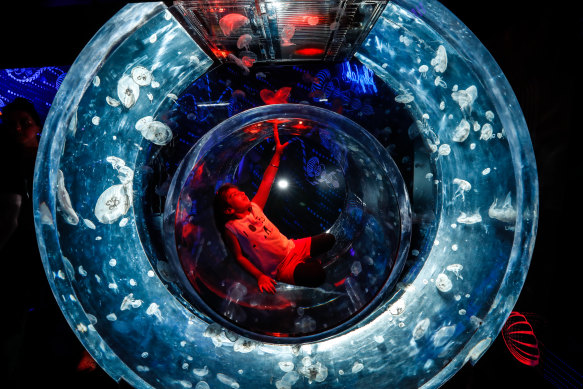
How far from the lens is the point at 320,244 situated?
3.45 ft

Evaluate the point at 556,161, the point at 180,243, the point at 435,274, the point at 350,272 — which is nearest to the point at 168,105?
the point at 180,243

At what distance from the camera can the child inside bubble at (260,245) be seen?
97cm

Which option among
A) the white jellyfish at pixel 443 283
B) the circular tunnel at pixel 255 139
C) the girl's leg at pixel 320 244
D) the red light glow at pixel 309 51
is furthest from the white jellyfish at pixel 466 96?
the girl's leg at pixel 320 244

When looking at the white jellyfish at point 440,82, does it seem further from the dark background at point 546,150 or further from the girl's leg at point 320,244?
the girl's leg at point 320,244

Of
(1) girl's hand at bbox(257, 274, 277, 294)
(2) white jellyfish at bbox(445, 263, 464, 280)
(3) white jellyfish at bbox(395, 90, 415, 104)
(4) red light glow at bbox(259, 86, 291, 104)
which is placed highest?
(4) red light glow at bbox(259, 86, 291, 104)

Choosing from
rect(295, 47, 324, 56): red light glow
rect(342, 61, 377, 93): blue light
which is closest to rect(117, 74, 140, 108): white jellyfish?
rect(295, 47, 324, 56): red light glow

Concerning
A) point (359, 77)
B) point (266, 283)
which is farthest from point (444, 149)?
point (266, 283)

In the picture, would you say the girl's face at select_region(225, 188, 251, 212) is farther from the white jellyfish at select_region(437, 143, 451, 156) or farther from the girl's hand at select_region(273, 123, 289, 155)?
the white jellyfish at select_region(437, 143, 451, 156)

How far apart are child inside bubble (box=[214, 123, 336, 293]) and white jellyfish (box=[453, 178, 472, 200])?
1.63 feet

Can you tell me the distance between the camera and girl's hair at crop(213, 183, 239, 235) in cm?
97

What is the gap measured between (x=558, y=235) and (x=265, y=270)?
113 cm

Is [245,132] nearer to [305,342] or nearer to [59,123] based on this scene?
[59,123]

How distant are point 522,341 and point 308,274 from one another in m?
0.97

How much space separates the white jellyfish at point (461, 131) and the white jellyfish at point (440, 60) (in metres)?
0.15
